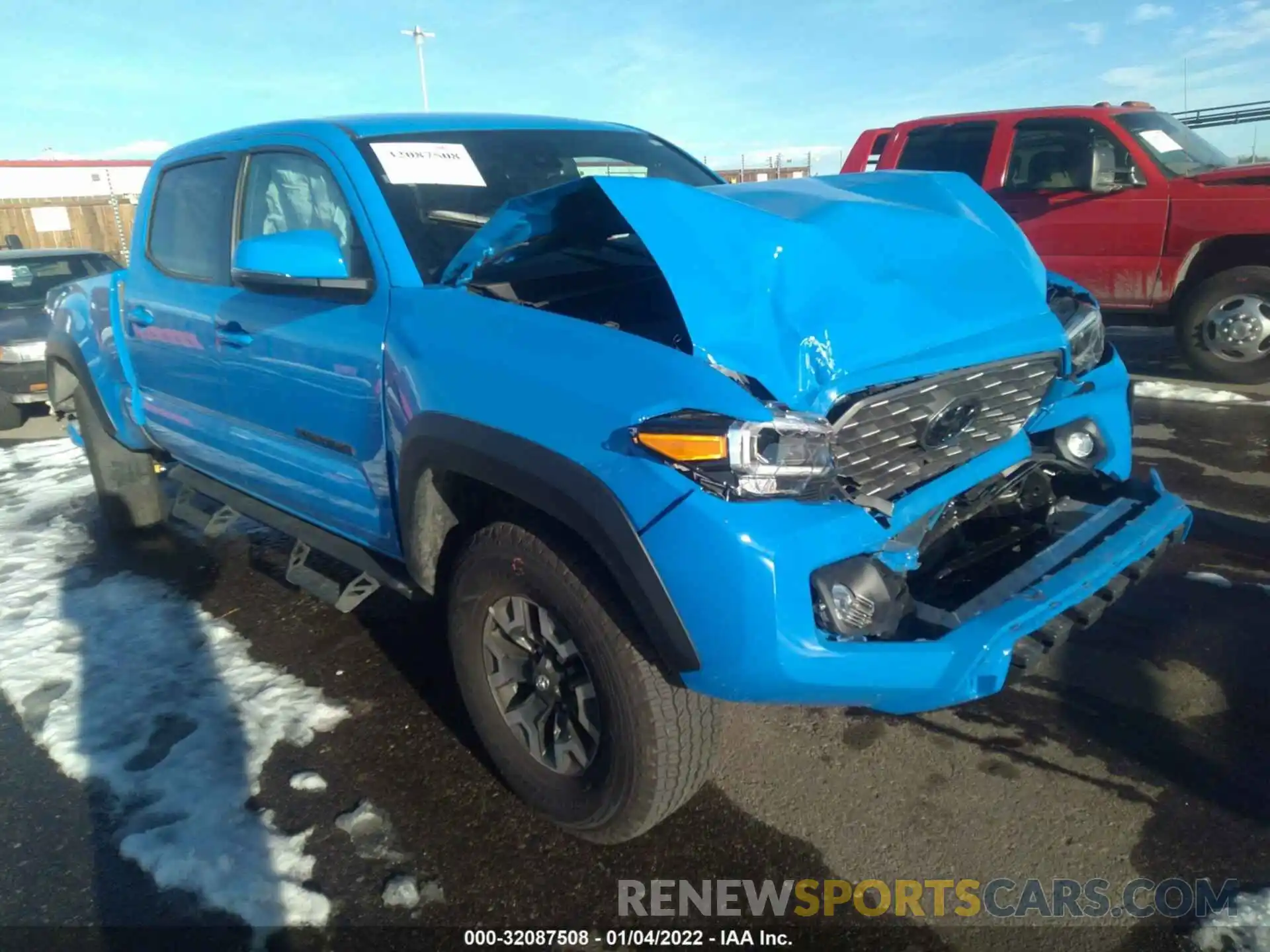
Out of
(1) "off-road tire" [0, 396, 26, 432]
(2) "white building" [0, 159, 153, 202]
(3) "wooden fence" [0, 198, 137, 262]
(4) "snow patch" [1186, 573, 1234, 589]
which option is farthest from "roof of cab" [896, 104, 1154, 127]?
(2) "white building" [0, 159, 153, 202]

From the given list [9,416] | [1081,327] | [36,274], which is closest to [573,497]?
[1081,327]

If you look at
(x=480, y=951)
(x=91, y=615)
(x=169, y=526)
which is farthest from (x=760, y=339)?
(x=169, y=526)

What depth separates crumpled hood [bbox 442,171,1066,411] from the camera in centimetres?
211

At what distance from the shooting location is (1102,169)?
278 inches

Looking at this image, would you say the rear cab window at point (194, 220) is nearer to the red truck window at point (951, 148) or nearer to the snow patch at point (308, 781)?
the snow patch at point (308, 781)

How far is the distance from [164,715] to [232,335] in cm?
139

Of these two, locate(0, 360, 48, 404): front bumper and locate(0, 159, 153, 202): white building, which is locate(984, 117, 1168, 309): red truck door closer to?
locate(0, 360, 48, 404): front bumper

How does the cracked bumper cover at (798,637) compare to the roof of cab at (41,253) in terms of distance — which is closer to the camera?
the cracked bumper cover at (798,637)

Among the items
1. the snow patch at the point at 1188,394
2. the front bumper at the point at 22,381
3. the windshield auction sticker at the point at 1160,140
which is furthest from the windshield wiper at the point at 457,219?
the front bumper at the point at 22,381

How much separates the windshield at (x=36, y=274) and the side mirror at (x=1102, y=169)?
886cm

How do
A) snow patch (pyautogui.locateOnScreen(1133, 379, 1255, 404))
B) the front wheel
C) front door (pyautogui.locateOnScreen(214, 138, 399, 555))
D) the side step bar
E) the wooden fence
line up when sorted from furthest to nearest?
the wooden fence → the front wheel → snow patch (pyautogui.locateOnScreen(1133, 379, 1255, 404)) → the side step bar → front door (pyautogui.locateOnScreen(214, 138, 399, 555))

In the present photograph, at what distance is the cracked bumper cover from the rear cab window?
253cm

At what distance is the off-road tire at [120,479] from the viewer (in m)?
5.12

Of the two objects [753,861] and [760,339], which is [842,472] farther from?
[753,861]
